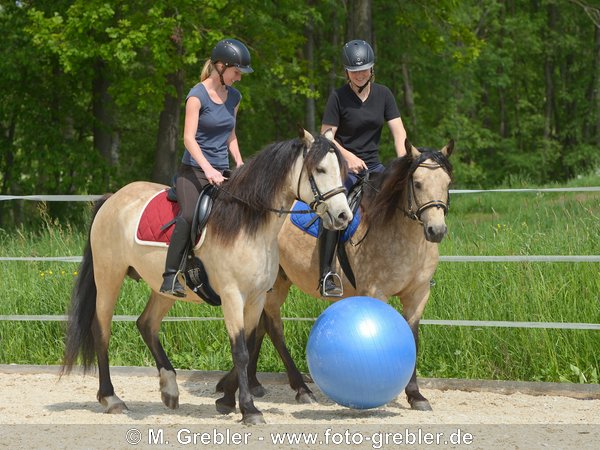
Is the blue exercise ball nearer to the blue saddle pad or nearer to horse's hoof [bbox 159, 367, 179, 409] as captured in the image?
the blue saddle pad

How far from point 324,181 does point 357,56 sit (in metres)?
1.48

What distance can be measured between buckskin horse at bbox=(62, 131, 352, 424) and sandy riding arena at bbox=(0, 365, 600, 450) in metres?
0.31

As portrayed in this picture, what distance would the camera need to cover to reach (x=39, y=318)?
375 inches

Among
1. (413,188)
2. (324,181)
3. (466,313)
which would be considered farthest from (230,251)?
(466,313)

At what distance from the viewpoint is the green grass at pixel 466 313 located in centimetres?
845

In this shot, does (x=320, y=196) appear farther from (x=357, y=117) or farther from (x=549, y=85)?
(x=549, y=85)

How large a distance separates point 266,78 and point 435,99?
27.3 feet

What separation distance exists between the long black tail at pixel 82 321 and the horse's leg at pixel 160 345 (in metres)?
0.41

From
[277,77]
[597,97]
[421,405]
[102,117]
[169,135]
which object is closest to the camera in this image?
[421,405]

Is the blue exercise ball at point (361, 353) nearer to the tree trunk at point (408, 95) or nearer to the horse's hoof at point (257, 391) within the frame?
the horse's hoof at point (257, 391)

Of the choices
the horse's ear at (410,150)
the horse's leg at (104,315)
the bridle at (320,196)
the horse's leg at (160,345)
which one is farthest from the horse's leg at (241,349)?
the horse's ear at (410,150)

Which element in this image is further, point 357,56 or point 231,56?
point 357,56

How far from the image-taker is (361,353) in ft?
21.5

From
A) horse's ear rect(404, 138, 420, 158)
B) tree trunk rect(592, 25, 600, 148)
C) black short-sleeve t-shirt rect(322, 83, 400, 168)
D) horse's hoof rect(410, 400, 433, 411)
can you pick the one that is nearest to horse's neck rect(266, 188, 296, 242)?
horse's ear rect(404, 138, 420, 158)
